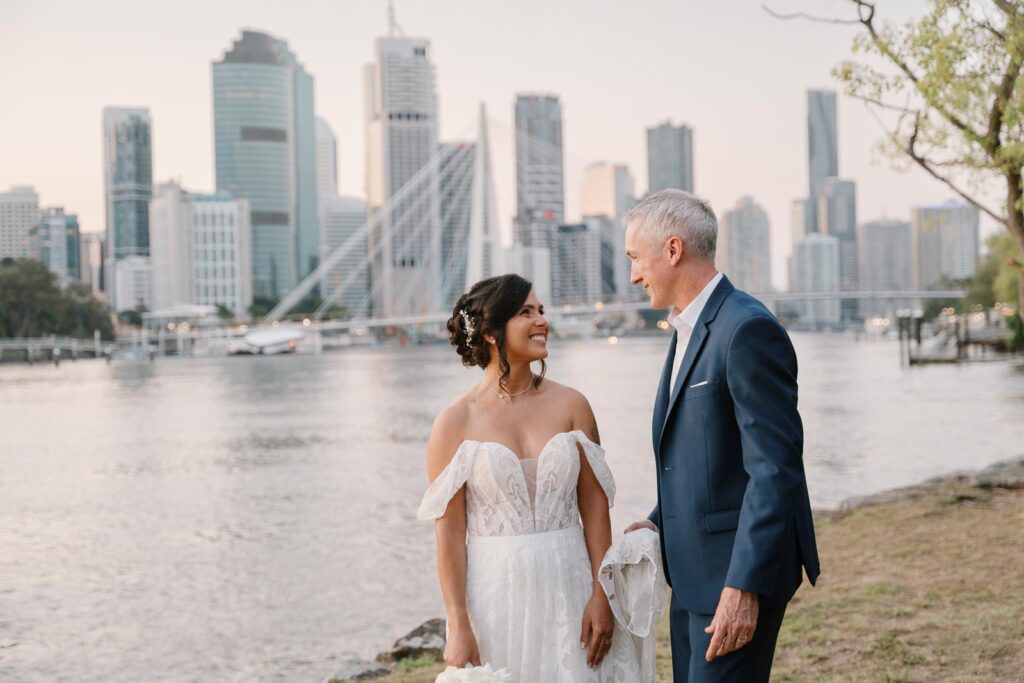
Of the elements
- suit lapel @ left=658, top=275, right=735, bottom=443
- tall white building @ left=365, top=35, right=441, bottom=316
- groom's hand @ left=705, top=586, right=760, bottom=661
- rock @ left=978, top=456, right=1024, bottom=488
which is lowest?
rock @ left=978, top=456, right=1024, bottom=488

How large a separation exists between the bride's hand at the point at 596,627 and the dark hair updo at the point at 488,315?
582 mm

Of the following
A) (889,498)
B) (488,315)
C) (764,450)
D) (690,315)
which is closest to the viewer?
(764,450)

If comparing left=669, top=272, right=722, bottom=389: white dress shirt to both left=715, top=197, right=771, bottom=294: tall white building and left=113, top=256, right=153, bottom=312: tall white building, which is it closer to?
left=715, top=197, right=771, bottom=294: tall white building

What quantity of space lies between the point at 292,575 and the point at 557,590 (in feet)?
22.8

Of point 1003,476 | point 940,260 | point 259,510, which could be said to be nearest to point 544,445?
point 1003,476

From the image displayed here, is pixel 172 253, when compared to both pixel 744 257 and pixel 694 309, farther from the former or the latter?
pixel 694 309

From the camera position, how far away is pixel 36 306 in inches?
3378

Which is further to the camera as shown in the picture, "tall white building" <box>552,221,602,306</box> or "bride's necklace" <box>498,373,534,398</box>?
"tall white building" <box>552,221,602,306</box>

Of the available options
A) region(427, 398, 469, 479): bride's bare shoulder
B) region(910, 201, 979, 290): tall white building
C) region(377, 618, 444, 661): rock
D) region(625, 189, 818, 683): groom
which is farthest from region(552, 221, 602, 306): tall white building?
region(625, 189, 818, 683): groom

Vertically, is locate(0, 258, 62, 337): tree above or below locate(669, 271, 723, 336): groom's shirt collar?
above

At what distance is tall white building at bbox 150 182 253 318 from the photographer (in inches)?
6393

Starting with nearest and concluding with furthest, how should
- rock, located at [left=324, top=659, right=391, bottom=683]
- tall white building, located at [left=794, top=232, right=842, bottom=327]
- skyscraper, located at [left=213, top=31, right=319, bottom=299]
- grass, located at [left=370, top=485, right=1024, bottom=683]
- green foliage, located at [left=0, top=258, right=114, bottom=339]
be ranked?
grass, located at [left=370, top=485, right=1024, bottom=683], rock, located at [left=324, top=659, right=391, bottom=683], green foliage, located at [left=0, top=258, right=114, bottom=339], tall white building, located at [left=794, top=232, right=842, bottom=327], skyscraper, located at [left=213, top=31, right=319, bottom=299]

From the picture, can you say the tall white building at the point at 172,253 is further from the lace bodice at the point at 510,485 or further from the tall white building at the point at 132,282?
the lace bodice at the point at 510,485

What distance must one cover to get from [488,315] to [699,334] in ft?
1.94
